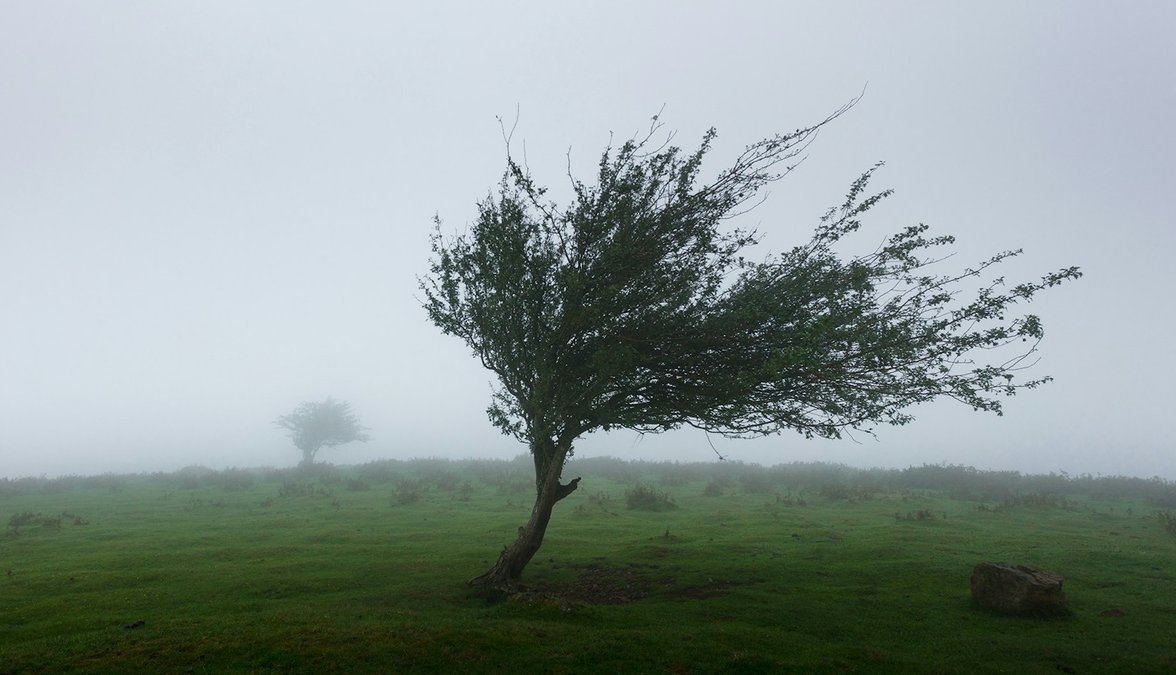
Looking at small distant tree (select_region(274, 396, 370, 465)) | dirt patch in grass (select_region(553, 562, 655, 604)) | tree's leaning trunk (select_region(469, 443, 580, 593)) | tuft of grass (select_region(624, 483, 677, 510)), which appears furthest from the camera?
small distant tree (select_region(274, 396, 370, 465))

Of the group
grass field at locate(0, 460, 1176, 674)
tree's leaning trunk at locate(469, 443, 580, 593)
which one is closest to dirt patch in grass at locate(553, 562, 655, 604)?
grass field at locate(0, 460, 1176, 674)

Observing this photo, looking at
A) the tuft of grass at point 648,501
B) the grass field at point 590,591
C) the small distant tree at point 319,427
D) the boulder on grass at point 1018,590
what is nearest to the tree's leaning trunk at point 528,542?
the grass field at point 590,591

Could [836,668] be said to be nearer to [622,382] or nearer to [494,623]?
[494,623]

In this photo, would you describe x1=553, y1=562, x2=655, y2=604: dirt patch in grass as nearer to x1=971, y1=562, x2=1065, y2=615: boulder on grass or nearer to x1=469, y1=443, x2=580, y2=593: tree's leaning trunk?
x1=469, y1=443, x2=580, y2=593: tree's leaning trunk

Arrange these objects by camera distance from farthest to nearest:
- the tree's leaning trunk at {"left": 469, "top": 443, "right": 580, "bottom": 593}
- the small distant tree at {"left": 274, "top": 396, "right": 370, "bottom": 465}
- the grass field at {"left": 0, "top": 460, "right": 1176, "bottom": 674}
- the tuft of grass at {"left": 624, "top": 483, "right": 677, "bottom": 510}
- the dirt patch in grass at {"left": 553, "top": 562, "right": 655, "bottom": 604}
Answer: the small distant tree at {"left": 274, "top": 396, "right": 370, "bottom": 465}
the tuft of grass at {"left": 624, "top": 483, "right": 677, "bottom": 510}
the tree's leaning trunk at {"left": 469, "top": 443, "right": 580, "bottom": 593}
the dirt patch in grass at {"left": 553, "top": 562, "right": 655, "bottom": 604}
the grass field at {"left": 0, "top": 460, "right": 1176, "bottom": 674}

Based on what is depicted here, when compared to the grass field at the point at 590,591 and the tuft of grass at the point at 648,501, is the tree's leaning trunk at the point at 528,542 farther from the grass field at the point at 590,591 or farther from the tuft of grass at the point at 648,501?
the tuft of grass at the point at 648,501

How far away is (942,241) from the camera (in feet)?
59.2

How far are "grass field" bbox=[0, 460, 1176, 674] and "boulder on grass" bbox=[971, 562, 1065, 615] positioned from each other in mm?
517

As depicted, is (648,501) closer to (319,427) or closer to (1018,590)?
(1018,590)

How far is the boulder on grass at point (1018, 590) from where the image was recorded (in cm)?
1642

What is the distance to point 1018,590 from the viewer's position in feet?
54.5

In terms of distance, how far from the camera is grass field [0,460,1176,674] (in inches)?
523

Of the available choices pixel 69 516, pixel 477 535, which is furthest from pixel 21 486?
pixel 477 535

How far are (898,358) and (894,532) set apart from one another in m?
17.5
